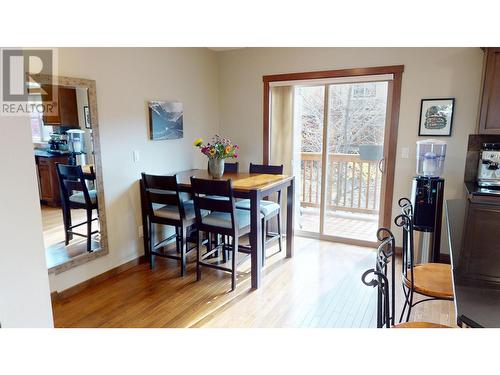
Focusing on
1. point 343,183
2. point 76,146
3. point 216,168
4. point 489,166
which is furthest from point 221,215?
point 489,166

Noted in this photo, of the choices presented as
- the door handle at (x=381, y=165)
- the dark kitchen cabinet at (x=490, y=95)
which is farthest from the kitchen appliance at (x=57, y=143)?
the dark kitchen cabinet at (x=490, y=95)

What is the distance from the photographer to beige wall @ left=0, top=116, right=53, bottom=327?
116 centimetres

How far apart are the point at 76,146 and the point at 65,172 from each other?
233mm

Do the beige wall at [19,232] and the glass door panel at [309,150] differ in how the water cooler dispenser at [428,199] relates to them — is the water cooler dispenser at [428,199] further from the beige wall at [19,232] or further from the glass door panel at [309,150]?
the beige wall at [19,232]

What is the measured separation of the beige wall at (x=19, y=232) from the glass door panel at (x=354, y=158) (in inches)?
130

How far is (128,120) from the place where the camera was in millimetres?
3182

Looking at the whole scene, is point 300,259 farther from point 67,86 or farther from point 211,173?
point 67,86

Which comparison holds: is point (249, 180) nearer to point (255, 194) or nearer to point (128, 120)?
point (255, 194)

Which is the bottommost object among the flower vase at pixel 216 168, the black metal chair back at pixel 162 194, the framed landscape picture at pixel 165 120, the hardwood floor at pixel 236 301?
the hardwood floor at pixel 236 301

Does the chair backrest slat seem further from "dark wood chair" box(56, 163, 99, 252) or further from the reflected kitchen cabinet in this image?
the reflected kitchen cabinet

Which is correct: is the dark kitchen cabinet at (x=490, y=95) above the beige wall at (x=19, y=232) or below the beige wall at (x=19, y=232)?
above

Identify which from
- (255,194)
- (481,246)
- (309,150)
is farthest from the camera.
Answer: (309,150)

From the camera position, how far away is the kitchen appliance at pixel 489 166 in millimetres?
3059
